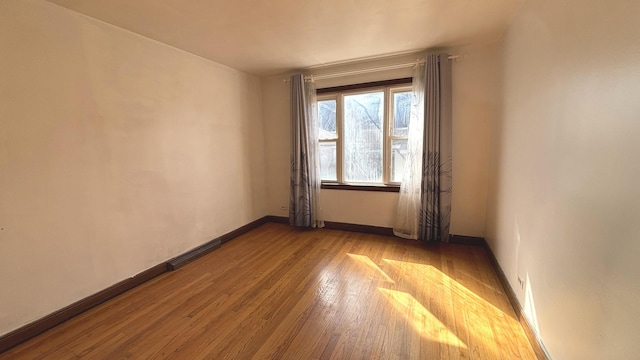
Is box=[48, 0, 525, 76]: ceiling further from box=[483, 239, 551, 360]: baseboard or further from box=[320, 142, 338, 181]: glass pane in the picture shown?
box=[483, 239, 551, 360]: baseboard

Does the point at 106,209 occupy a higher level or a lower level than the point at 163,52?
lower

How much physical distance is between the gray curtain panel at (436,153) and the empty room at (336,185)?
23mm

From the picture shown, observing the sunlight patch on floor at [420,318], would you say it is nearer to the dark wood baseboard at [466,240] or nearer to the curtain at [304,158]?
the dark wood baseboard at [466,240]

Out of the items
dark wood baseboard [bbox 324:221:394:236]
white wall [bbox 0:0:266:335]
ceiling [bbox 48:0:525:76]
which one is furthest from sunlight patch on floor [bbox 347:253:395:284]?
ceiling [bbox 48:0:525:76]

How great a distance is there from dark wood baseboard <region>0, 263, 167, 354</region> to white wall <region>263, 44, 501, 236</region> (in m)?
2.46

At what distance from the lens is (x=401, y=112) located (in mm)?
3479

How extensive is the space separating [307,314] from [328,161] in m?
2.44

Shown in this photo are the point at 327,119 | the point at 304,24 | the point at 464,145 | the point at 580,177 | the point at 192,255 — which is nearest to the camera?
the point at 580,177

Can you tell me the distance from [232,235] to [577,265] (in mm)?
3560

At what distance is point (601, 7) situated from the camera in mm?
1055

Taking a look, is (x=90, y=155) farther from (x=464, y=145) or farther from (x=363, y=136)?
(x=464, y=145)

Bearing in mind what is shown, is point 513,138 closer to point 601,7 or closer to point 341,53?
point 601,7

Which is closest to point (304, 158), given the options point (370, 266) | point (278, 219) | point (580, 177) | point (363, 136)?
point (363, 136)

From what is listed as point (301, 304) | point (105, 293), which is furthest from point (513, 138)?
point (105, 293)
